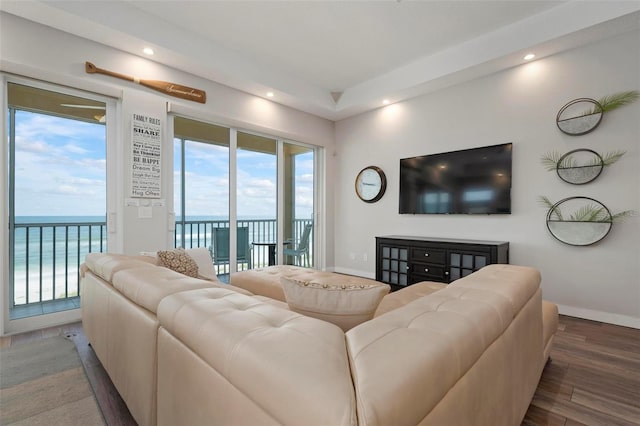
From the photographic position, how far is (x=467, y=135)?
3816 mm

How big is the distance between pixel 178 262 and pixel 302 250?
2723mm

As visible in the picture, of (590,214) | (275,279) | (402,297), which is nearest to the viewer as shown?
(402,297)

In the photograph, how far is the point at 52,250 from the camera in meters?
3.38

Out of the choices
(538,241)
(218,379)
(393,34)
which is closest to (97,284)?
(218,379)

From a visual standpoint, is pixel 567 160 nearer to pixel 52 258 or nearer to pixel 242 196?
pixel 242 196

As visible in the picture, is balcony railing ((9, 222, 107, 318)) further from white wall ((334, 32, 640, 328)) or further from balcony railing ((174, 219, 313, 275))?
white wall ((334, 32, 640, 328))

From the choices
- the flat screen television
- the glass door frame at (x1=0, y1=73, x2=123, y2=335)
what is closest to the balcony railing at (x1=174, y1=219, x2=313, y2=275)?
the glass door frame at (x1=0, y1=73, x2=123, y2=335)

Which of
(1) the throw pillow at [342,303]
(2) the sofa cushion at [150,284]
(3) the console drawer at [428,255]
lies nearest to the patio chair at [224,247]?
(3) the console drawer at [428,255]

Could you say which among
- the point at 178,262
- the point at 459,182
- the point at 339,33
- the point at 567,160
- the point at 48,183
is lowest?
the point at 178,262

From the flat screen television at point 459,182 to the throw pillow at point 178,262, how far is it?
10.0ft

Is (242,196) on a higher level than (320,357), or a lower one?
higher

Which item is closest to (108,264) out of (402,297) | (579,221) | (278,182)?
(402,297)

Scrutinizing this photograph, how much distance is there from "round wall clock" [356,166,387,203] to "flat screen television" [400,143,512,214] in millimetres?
348

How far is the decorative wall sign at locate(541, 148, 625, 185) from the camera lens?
2871 millimetres
